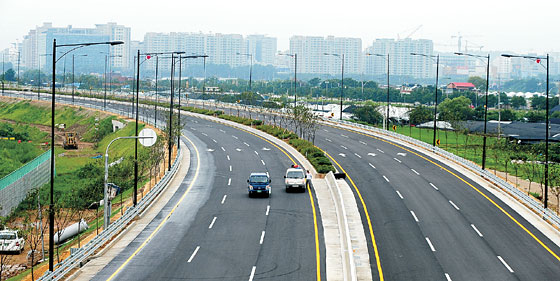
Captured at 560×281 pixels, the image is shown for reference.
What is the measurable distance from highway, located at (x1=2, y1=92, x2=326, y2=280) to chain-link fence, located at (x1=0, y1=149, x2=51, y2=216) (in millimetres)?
14843

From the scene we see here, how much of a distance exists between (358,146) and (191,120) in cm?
3749

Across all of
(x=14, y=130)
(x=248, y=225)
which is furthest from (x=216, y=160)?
(x=14, y=130)

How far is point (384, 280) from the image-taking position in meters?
27.6

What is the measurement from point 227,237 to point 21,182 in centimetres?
2974

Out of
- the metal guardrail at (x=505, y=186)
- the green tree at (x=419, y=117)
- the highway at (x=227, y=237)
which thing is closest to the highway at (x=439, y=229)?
the metal guardrail at (x=505, y=186)

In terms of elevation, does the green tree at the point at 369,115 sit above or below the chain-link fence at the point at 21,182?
above

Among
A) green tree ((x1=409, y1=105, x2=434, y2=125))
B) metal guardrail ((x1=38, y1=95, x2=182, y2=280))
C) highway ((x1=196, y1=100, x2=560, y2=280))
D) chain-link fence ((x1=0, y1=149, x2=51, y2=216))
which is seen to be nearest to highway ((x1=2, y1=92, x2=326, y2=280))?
metal guardrail ((x1=38, y1=95, x2=182, y2=280))

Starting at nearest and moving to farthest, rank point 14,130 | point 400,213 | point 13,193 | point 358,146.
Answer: point 400,213 → point 13,193 → point 358,146 → point 14,130

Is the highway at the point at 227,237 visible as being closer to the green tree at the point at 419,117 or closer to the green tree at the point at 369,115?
the green tree at the point at 419,117

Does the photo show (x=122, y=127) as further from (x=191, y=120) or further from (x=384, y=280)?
(x=384, y=280)

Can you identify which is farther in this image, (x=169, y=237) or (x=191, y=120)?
(x=191, y=120)

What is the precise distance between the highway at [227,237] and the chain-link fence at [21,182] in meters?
14.8

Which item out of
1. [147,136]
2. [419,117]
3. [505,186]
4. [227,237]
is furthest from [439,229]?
[419,117]

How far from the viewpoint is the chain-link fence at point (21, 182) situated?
51625 millimetres
